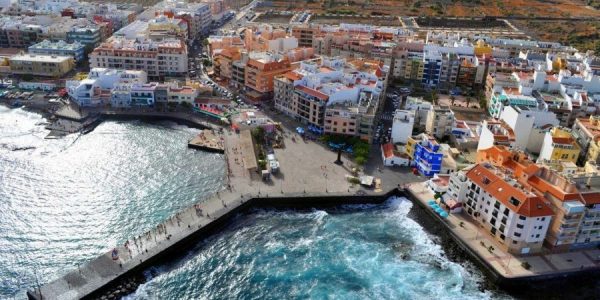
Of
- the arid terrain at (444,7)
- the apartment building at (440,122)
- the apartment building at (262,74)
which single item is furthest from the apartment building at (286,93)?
the arid terrain at (444,7)

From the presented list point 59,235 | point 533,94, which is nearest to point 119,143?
point 59,235

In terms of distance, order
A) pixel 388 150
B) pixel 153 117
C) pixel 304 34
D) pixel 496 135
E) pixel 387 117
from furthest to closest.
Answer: pixel 304 34
pixel 387 117
pixel 153 117
pixel 388 150
pixel 496 135

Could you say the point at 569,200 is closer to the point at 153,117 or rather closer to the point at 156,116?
the point at 156,116

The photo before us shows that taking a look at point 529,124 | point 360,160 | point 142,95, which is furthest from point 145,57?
point 529,124

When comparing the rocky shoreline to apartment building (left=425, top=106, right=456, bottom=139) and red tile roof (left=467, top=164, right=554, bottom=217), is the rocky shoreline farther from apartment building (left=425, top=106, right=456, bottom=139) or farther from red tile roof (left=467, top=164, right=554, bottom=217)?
apartment building (left=425, top=106, right=456, bottom=139)

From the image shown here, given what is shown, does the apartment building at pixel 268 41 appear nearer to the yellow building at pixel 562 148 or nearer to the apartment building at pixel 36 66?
the apartment building at pixel 36 66

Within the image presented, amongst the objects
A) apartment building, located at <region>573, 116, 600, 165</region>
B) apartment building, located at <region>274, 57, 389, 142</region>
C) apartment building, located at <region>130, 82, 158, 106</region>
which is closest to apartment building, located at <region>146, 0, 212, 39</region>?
apartment building, located at <region>130, 82, 158, 106</region>
